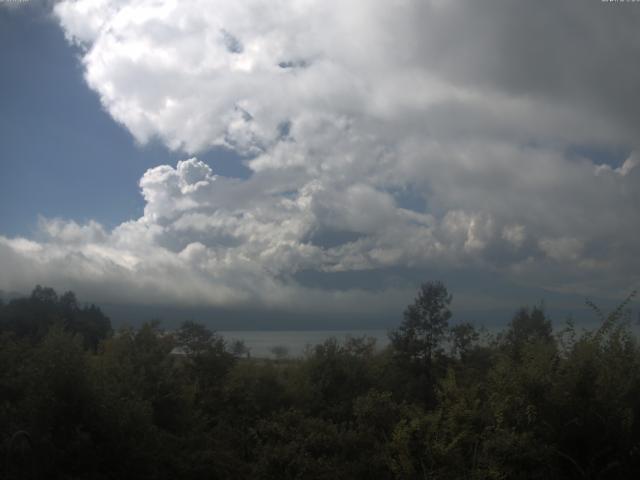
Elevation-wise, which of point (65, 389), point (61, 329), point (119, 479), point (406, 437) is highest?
point (61, 329)

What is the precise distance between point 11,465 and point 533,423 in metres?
11.5

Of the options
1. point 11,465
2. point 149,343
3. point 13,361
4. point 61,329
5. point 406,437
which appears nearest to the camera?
point 11,465

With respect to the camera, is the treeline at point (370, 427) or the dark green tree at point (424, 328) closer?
the treeline at point (370, 427)

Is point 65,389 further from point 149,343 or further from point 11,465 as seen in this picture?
point 149,343

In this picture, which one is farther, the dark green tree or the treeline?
the dark green tree

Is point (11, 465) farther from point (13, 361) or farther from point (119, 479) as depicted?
point (13, 361)

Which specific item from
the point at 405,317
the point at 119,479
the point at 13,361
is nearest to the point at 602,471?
the point at 119,479

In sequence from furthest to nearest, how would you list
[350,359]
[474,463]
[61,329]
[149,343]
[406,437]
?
[350,359] < [149,343] < [61,329] < [406,437] < [474,463]

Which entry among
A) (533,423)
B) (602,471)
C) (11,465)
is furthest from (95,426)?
(602,471)

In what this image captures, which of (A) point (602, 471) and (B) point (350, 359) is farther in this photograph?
(B) point (350, 359)

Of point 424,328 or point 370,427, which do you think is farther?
point 424,328

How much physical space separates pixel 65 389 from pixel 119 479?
2525mm

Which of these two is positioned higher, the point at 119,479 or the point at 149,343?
the point at 149,343

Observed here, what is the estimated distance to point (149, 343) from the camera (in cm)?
2622
